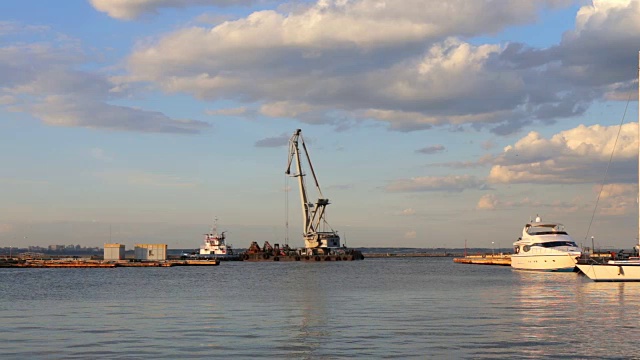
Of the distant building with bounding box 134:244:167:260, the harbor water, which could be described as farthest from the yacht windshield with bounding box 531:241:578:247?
the distant building with bounding box 134:244:167:260

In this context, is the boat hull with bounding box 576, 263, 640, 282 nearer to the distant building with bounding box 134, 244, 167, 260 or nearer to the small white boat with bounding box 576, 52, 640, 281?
the small white boat with bounding box 576, 52, 640, 281

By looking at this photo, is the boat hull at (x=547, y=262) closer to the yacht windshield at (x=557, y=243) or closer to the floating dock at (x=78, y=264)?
the yacht windshield at (x=557, y=243)

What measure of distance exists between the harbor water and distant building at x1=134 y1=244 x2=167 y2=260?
11317 centimetres

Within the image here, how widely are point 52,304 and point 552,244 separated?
67.2 m

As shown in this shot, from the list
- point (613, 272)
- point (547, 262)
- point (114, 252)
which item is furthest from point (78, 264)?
point (613, 272)

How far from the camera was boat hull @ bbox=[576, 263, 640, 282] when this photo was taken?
7044 centimetres

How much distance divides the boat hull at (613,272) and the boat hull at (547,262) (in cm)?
2475

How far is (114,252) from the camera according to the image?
178 metres

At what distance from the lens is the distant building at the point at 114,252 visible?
17757 centimetres

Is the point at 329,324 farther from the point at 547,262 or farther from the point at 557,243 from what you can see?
the point at 557,243

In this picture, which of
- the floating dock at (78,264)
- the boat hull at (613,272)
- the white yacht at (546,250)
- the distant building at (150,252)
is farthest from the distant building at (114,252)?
the boat hull at (613,272)

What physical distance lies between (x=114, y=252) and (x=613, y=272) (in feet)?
420

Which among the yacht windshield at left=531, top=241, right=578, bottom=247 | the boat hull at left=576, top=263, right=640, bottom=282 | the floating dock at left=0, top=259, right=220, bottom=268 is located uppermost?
the yacht windshield at left=531, top=241, right=578, bottom=247

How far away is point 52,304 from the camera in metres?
58.7
